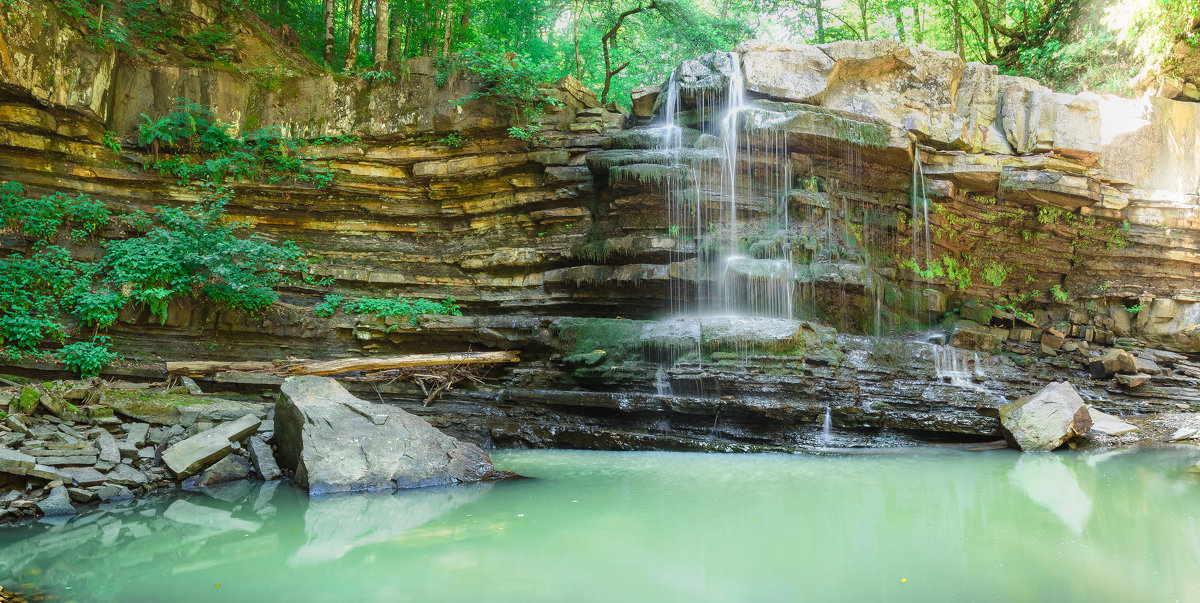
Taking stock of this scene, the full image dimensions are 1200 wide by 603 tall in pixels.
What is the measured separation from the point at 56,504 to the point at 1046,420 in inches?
402

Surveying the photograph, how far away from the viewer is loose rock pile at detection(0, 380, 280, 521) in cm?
531

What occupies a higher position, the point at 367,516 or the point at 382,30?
the point at 382,30

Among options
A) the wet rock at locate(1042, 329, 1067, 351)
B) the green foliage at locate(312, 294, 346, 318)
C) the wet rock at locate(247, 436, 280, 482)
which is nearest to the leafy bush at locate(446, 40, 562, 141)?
the green foliage at locate(312, 294, 346, 318)

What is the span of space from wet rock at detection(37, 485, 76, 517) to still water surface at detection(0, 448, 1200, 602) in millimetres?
287

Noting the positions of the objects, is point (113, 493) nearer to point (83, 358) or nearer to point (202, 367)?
point (202, 367)

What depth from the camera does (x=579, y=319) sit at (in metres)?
9.52

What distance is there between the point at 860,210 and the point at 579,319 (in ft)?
20.1

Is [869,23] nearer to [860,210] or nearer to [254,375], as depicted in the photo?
[860,210]

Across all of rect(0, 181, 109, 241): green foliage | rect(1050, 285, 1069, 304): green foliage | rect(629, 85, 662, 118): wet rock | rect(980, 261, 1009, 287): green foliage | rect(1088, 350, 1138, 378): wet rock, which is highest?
rect(629, 85, 662, 118): wet rock

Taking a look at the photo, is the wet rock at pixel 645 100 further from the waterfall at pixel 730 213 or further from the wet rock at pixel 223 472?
the wet rock at pixel 223 472

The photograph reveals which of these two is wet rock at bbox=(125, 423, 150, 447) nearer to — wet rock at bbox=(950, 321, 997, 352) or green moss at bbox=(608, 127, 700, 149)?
green moss at bbox=(608, 127, 700, 149)

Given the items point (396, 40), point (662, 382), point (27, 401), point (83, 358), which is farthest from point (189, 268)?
point (396, 40)

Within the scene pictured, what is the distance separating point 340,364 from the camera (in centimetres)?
907

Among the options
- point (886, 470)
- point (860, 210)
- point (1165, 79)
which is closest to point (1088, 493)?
point (886, 470)
